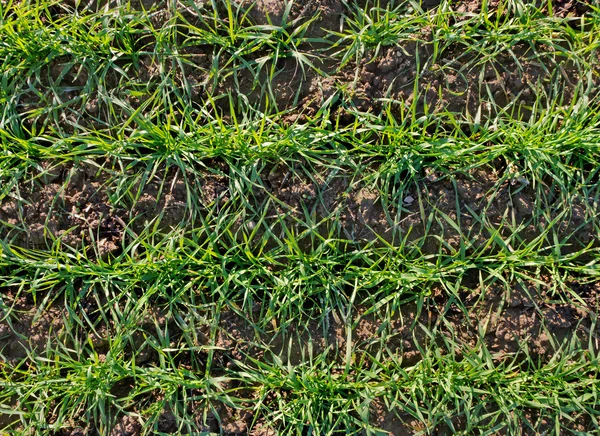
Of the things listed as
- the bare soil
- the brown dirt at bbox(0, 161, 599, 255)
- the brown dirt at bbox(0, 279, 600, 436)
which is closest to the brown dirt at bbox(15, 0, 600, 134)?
the bare soil

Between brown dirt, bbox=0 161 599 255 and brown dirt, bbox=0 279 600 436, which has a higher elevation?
brown dirt, bbox=0 161 599 255

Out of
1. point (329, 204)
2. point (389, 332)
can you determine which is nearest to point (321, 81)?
point (329, 204)

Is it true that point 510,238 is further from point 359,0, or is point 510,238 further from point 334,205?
point 359,0

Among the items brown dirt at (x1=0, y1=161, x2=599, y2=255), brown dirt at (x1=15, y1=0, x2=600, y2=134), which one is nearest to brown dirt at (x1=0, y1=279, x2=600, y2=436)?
brown dirt at (x1=0, y1=161, x2=599, y2=255)

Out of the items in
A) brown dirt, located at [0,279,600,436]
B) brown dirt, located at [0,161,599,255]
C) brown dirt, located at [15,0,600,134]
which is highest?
brown dirt, located at [15,0,600,134]

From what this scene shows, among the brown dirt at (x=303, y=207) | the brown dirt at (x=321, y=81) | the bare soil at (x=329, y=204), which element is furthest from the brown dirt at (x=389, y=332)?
the brown dirt at (x=321, y=81)

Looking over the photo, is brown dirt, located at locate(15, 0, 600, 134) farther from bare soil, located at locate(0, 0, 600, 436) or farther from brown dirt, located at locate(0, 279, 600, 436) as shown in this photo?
brown dirt, located at locate(0, 279, 600, 436)

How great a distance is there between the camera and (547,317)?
6.57ft

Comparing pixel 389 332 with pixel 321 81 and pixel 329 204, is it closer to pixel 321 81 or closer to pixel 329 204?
pixel 329 204

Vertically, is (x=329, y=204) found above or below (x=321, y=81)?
below

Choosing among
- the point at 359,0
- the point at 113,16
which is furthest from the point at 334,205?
the point at 113,16

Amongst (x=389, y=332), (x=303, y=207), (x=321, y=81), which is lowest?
(x=389, y=332)

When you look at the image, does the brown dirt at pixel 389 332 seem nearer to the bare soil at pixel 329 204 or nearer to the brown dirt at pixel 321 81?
the bare soil at pixel 329 204

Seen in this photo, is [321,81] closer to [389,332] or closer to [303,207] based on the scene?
[303,207]
